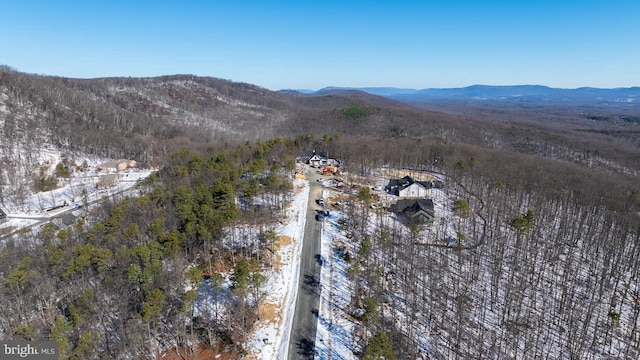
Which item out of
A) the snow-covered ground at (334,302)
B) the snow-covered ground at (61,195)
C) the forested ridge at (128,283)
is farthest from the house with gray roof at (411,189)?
the snow-covered ground at (61,195)

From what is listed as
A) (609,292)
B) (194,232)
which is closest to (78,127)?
(194,232)

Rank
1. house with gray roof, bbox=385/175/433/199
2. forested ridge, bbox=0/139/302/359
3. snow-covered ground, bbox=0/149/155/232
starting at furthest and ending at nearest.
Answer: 1. house with gray roof, bbox=385/175/433/199
2. snow-covered ground, bbox=0/149/155/232
3. forested ridge, bbox=0/139/302/359

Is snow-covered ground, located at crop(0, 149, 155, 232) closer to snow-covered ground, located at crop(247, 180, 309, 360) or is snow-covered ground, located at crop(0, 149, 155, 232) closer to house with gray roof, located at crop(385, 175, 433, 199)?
snow-covered ground, located at crop(247, 180, 309, 360)

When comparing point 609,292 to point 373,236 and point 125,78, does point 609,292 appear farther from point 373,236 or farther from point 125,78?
point 125,78

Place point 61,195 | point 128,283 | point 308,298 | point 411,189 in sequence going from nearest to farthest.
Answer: point 128,283 → point 308,298 → point 411,189 → point 61,195

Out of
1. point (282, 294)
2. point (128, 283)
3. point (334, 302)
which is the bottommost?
point (334, 302)

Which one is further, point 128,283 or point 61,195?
point 61,195

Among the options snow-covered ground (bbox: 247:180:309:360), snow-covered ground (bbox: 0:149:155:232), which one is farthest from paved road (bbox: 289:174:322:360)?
snow-covered ground (bbox: 0:149:155:232)

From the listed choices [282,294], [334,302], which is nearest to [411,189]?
[334,302]

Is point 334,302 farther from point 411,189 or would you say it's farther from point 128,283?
point 411,189
